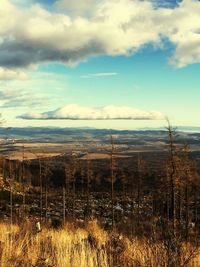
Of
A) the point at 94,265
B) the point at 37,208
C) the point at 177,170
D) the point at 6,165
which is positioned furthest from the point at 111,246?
the point at 6,165

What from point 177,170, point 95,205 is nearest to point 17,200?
point 95,205

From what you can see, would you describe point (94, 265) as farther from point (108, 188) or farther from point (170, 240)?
point (108, 188)

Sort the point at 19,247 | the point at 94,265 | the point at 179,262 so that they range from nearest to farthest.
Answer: the point at 179,262, the point at 94,265, the point at 19,247

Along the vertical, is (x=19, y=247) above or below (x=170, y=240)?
below

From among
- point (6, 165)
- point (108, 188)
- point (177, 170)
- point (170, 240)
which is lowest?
point (108, 188)

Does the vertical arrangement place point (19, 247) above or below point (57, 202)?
above

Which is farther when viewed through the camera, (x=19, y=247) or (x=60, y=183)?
(x=60, y=183)

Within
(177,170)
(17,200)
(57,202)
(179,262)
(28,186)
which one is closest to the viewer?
(179,262)

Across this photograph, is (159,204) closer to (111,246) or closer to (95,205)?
(95,205)

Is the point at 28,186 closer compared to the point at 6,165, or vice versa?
the point at 28,186
